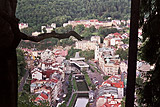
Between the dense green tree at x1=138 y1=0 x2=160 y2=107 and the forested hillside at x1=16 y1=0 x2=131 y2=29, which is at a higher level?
the forested hillside at x1=16 y1=0 x2=131 y2=29

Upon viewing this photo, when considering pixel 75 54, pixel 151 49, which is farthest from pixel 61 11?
pixel 151 49

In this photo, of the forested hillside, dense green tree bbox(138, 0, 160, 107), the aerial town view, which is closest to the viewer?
dense green tree bbox(138, 0, 160, 107)

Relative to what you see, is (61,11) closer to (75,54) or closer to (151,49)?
(75,54)

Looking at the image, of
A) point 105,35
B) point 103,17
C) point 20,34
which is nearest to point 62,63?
point 105,35

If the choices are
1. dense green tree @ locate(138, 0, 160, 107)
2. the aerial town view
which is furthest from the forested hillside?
dense green tree @ locate(138, 0, 160, 107)

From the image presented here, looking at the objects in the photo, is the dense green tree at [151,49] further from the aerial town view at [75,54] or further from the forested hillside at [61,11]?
the forested hillside at [61,11]

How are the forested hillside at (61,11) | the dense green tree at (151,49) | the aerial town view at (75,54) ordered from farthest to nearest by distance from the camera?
the forested hillside at (61,11) < the aerial town view at (75,54) < the dense green tree at (151,49)

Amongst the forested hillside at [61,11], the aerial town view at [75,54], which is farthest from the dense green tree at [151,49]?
the forested hillside at [61,11]

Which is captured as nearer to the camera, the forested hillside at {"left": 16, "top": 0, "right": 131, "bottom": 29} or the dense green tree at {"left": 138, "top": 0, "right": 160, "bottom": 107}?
the dense green tree at {"left": 138, "top": 0, "right": 160, "bottom": 107}

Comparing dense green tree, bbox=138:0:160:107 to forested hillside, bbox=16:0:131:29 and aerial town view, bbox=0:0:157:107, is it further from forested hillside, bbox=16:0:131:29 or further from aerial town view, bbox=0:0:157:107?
forested hillside, bbox=16:0:131:29
